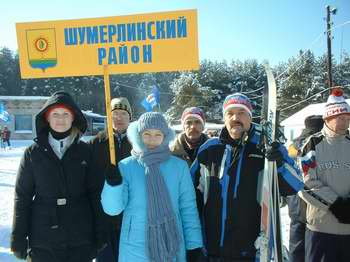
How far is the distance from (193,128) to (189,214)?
1.72m

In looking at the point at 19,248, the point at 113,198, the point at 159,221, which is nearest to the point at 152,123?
the point at 113,198

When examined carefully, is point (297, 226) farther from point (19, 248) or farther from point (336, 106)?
point (19, 248)

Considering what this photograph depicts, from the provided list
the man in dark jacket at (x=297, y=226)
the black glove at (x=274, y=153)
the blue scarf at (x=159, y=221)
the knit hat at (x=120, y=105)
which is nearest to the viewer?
the black glove at (x=274, y=153)

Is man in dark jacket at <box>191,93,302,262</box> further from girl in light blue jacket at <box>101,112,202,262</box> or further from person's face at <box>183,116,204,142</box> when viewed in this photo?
person's face at <box>183,116,204,142</box>

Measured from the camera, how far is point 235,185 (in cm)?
262

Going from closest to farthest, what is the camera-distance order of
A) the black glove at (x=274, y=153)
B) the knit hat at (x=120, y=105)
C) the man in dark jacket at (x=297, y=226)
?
the black glove at (x=274, y=153) → the man in dark jacket at (x=297, y=226) → the knit hat at (x=120, y=105)

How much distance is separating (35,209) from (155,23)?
1760mm

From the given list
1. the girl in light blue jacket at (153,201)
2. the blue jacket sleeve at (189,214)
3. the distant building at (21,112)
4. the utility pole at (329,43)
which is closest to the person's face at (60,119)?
the girl in light blue jacket at (153,201)

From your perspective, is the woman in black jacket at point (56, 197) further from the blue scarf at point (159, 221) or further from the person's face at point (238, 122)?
the person's face at point (238, 122)

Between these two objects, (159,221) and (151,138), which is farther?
(151,138)

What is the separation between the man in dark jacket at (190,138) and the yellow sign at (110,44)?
1355 millimetres

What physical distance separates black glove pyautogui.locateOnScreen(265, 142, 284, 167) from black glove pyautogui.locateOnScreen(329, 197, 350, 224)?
1173mm

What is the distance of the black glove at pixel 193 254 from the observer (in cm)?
262

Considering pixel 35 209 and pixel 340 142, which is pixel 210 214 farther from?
pixel 340 142
